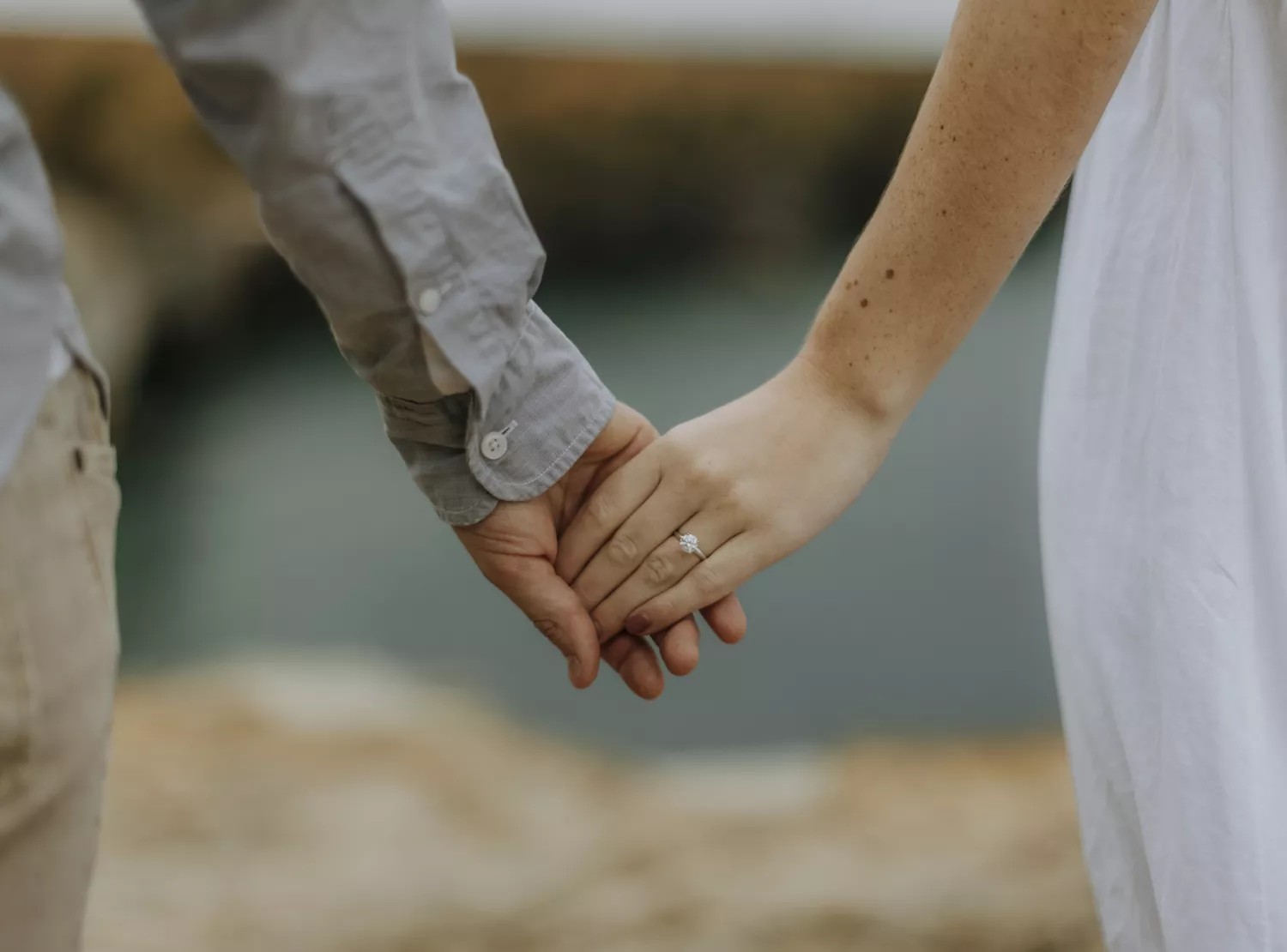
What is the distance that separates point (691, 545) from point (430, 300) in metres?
0.25

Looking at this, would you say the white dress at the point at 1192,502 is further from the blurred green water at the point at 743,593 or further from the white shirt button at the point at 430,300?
the blurred green water at the point at 743,593

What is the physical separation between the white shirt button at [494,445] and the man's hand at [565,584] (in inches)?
1.8

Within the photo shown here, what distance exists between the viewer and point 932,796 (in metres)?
2.20

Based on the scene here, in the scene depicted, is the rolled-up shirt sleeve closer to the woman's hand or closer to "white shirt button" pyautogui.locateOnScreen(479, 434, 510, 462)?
"white shirt button" pyautogui.locateOnScreen(479, 434, 510, 462)

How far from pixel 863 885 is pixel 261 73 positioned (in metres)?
1.66

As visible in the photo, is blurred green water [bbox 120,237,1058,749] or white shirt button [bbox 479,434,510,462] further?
blurred green water [bbox 120,237,1058,749]

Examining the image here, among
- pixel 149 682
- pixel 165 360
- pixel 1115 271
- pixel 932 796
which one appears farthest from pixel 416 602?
pixel 1115 271

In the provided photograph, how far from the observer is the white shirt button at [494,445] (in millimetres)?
673

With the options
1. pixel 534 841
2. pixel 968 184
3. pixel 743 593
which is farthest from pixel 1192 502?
pixel 743 593

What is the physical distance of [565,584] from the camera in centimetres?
76

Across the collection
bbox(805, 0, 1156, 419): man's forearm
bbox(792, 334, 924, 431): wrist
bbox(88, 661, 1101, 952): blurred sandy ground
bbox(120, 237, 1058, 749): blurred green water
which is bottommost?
bbox(88, 661, 1101, 952): blurred sandy ground

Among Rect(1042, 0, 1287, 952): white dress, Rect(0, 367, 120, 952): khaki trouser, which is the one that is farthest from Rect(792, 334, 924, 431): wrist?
Rect(0, 367, 120, 952): khaki trouser

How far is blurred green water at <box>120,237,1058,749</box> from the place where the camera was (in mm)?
2967

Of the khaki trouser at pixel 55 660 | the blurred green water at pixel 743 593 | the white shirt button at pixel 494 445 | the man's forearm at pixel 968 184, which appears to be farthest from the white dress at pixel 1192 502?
the blurred green water at pixel 743 593
